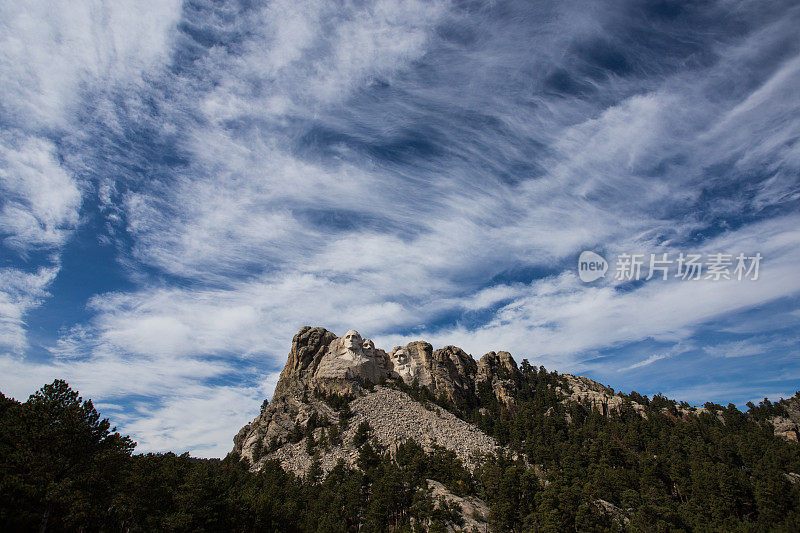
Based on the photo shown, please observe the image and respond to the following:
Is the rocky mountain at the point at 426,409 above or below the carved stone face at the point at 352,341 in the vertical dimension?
below

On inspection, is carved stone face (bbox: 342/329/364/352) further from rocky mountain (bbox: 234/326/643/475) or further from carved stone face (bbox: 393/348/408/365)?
carved stone face (bbox: 393/348/408/365)

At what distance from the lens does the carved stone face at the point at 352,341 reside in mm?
163625

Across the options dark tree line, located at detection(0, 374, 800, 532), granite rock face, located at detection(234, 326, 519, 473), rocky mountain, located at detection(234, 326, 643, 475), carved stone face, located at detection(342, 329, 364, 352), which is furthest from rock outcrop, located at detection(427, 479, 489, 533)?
carved stone face, located at detection(342, 329, 364, 352)

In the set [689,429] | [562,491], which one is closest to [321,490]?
[562,491]

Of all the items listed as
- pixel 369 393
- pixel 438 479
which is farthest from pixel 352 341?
pixel 438 479

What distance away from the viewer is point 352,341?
166m

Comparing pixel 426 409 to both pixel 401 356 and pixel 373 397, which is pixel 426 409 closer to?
pixel 373 397

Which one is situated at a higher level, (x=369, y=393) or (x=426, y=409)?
(x=369, y=393)

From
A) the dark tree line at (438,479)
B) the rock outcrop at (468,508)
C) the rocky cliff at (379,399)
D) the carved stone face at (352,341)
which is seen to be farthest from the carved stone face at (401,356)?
the rock outcrop at (468,508)

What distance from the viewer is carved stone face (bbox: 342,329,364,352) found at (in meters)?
164

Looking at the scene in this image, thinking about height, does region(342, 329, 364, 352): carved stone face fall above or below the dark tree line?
above

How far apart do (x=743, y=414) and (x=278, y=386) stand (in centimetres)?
16945

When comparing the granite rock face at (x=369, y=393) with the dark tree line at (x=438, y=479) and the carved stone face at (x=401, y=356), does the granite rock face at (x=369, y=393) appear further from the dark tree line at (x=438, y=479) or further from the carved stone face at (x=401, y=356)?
the dark tree line at (x=438, y=479)

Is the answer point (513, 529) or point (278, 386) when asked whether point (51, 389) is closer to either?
point (513, 529)
